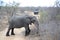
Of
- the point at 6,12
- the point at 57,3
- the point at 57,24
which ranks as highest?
the point at 57,3

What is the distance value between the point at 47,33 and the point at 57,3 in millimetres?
1320

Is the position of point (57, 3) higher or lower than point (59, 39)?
higher

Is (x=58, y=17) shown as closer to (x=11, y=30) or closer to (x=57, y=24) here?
(x=57, y=24)

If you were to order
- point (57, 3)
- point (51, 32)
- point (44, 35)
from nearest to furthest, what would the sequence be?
1. point (51, 32)
2. point (44, 35)
3. point (57, 3)

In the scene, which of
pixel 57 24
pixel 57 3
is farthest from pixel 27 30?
pixel 57 24

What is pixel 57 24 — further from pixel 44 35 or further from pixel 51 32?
pixel 44 35

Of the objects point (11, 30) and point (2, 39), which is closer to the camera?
point (2, 39)

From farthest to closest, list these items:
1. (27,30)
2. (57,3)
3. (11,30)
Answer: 1. (11,30)
2. (27,30)
3. (57,3)

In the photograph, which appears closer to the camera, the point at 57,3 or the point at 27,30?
the point at 57,3

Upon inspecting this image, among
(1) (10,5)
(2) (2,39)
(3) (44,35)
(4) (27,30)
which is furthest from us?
(1) (10,5)

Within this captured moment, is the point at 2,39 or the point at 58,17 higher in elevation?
the point at 58,17

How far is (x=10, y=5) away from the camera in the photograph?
12.4 metres

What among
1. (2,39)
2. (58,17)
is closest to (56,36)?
(58,17)

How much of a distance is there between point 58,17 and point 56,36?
85 cm
